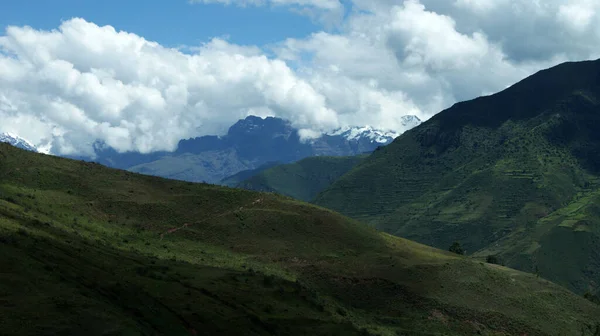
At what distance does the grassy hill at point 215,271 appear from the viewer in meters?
73.4

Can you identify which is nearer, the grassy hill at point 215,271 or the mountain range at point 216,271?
the grassy hill at point 215,271

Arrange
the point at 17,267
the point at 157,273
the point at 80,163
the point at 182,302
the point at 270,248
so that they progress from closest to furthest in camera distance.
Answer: the point at 17,267, the point at 182,302, the point at 157,273, the point at 270,248, the point at 80,163

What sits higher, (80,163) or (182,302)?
(80,163)

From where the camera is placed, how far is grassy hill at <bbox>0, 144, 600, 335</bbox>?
241 ft

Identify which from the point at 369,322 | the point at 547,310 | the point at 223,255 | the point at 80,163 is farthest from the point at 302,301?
the point at 80,163

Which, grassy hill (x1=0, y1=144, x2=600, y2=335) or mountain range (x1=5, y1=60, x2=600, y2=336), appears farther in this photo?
mountain range (x1=5, y1=60, x2=600, y2=336)

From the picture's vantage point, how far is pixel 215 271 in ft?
379

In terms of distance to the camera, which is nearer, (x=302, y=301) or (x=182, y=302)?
(x=182, y=302)

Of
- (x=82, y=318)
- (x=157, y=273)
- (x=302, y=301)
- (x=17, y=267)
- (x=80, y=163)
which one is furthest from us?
(x=80, y=163)

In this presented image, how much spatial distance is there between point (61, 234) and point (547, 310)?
112 metres

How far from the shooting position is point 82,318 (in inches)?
2506

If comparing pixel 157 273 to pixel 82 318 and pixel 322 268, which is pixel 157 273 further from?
pixel 322 268

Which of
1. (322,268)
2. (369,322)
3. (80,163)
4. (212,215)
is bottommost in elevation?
(369,322)

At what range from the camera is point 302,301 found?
11331 cm
